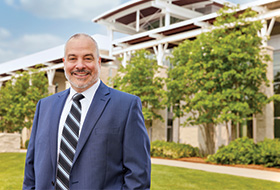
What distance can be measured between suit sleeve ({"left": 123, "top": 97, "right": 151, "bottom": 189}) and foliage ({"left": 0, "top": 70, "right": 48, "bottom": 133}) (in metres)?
29.1

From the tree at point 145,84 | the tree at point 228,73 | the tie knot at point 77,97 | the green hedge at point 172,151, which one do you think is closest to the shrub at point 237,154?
the tree at point 228,73

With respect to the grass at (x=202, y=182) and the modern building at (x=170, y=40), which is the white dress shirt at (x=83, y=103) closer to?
the grass at (x=202, y=182)

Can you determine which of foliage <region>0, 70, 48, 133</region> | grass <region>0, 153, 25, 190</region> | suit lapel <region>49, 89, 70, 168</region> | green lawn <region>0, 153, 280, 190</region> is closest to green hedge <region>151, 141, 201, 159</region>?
green lawn <region>0, 153, 280, 190</region>

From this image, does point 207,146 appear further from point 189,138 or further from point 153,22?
point 153,22

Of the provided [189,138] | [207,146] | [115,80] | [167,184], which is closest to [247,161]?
[207,146]

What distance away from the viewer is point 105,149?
253cm

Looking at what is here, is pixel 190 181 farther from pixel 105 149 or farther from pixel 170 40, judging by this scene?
pixel 170 40

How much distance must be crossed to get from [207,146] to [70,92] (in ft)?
60.1

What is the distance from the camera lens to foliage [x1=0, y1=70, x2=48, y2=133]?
101 feet

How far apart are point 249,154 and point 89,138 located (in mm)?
14044

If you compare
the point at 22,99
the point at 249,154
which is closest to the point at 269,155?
the point at 249,154

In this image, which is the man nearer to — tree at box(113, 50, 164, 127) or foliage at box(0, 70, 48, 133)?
tree at box(113, 50, 164, 127)

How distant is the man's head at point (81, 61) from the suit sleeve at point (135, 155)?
1.40ft

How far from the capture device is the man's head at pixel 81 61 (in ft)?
8.73
